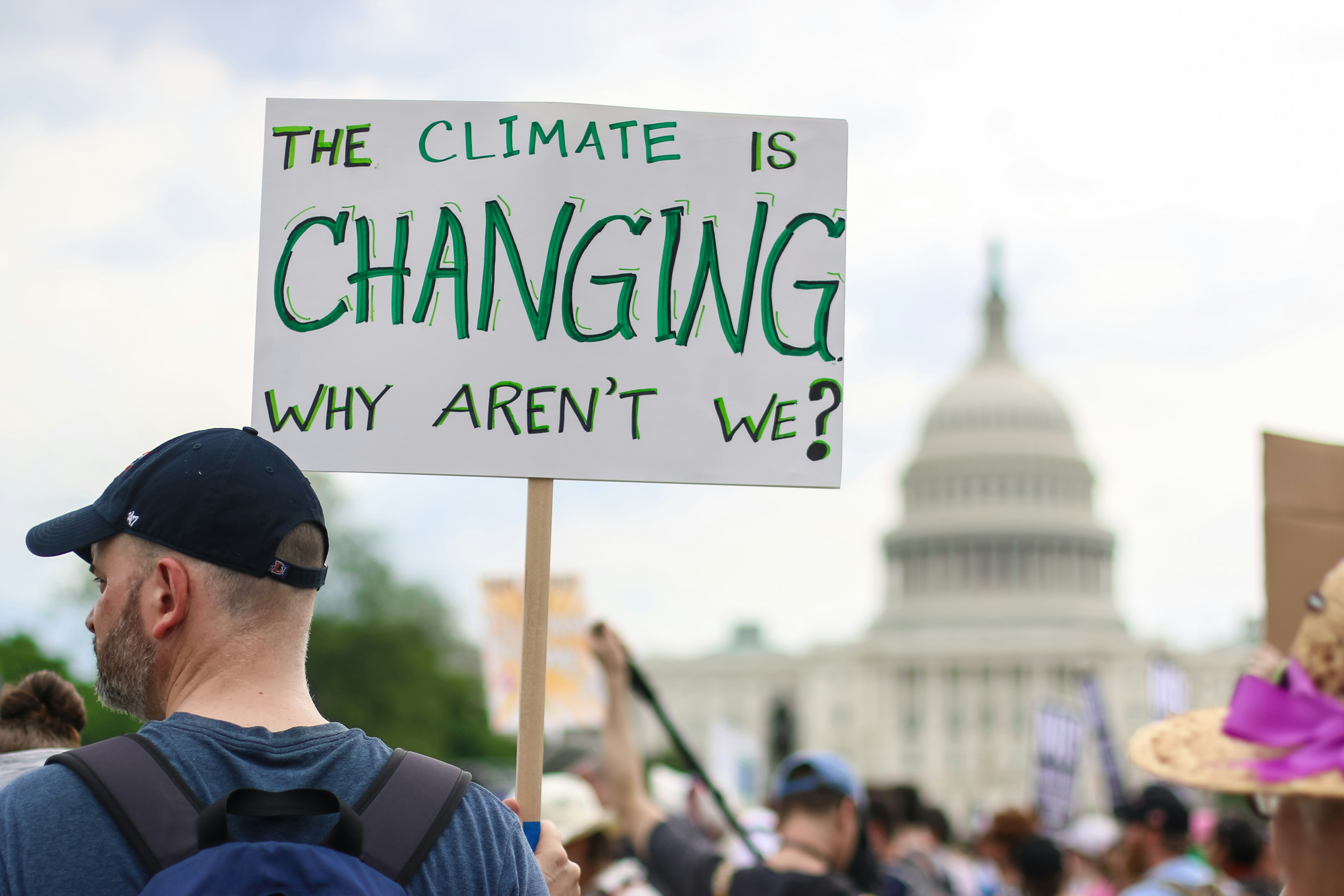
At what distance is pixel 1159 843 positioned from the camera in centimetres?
673

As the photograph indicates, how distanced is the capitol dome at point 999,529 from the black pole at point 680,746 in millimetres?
81611

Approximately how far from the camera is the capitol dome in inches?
3361

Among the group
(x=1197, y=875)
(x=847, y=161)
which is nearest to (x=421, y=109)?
(x=847, y=161)

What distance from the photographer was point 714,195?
11.0 feet

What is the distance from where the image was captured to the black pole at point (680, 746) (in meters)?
4.28

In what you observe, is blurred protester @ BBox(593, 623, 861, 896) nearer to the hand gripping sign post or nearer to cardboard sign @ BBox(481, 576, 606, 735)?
the hand gripping sign post

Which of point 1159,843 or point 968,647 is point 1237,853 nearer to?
point 1159,843

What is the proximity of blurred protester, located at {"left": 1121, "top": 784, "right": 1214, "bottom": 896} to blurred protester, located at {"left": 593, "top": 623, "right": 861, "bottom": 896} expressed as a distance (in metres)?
1.99

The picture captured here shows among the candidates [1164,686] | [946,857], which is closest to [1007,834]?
[946,857]

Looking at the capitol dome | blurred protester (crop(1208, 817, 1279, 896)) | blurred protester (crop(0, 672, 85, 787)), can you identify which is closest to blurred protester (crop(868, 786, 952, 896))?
blurred protester (crop(1208, 817, 1279, 896))

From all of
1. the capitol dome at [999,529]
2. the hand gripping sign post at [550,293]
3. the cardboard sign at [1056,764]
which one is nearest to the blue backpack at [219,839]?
the hand gripping sign post at [550,293]

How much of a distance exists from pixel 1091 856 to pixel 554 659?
189 inches

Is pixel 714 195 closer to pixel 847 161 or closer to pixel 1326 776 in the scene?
pixel 847 161

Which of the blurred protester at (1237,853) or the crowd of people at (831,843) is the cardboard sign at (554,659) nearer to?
the crowd of people at (831,843)
